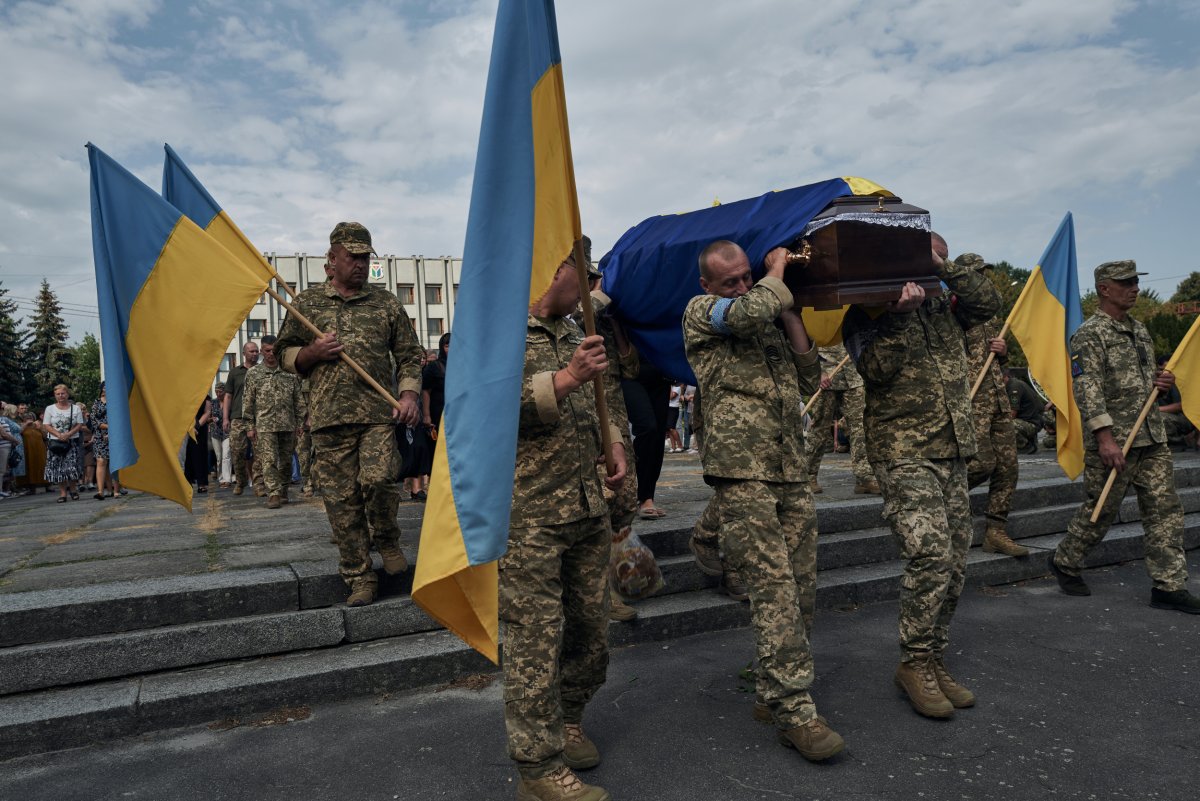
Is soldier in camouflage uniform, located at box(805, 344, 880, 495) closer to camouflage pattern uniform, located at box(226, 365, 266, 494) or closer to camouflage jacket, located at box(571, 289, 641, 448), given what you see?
camouflage jacket, located at box(571, 289, 641, 448)

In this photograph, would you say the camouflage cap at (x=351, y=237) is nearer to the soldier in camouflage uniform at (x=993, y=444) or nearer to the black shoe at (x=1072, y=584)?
the soldier in camouflage uniform at (x=993, y=444)

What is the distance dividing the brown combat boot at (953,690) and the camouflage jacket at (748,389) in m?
1.22

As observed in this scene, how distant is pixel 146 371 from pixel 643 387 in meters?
3.16

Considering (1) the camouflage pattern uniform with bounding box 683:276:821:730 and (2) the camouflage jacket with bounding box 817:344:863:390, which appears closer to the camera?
(1) the camouflage pattern uniform with bounding box 683:276:821:730

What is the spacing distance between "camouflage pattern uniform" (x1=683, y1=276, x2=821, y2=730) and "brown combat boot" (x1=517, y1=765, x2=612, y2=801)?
879 mm

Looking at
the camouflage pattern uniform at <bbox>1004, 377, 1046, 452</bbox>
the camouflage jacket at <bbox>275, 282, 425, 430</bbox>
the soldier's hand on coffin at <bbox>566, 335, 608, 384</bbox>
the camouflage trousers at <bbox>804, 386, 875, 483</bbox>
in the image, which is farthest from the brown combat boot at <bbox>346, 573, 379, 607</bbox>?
the camouflage pattern uniform at <bbox>1004, 377, 1046, 452</bbox>

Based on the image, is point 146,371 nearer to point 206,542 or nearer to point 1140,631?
point 206,542

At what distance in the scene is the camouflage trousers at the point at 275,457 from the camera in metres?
9.88

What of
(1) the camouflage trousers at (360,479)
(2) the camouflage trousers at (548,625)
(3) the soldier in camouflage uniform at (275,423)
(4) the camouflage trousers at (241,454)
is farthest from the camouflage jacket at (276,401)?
(2) the camouflage trousers at (548,625)

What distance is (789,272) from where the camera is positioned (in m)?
4.10

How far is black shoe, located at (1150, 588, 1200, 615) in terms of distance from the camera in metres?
5.61

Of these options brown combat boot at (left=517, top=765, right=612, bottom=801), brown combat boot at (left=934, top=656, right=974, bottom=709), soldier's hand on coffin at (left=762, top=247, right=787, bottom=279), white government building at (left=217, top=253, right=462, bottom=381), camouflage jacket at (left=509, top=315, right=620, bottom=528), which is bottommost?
brown combat boot at (left=934, top=656, right=974, bottom=709)

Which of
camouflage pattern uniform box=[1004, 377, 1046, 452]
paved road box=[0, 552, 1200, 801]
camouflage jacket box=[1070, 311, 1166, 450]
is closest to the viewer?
paved road box=[0, 552, 1200, 801]

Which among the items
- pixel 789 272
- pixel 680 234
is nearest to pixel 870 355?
pixel 789 272
